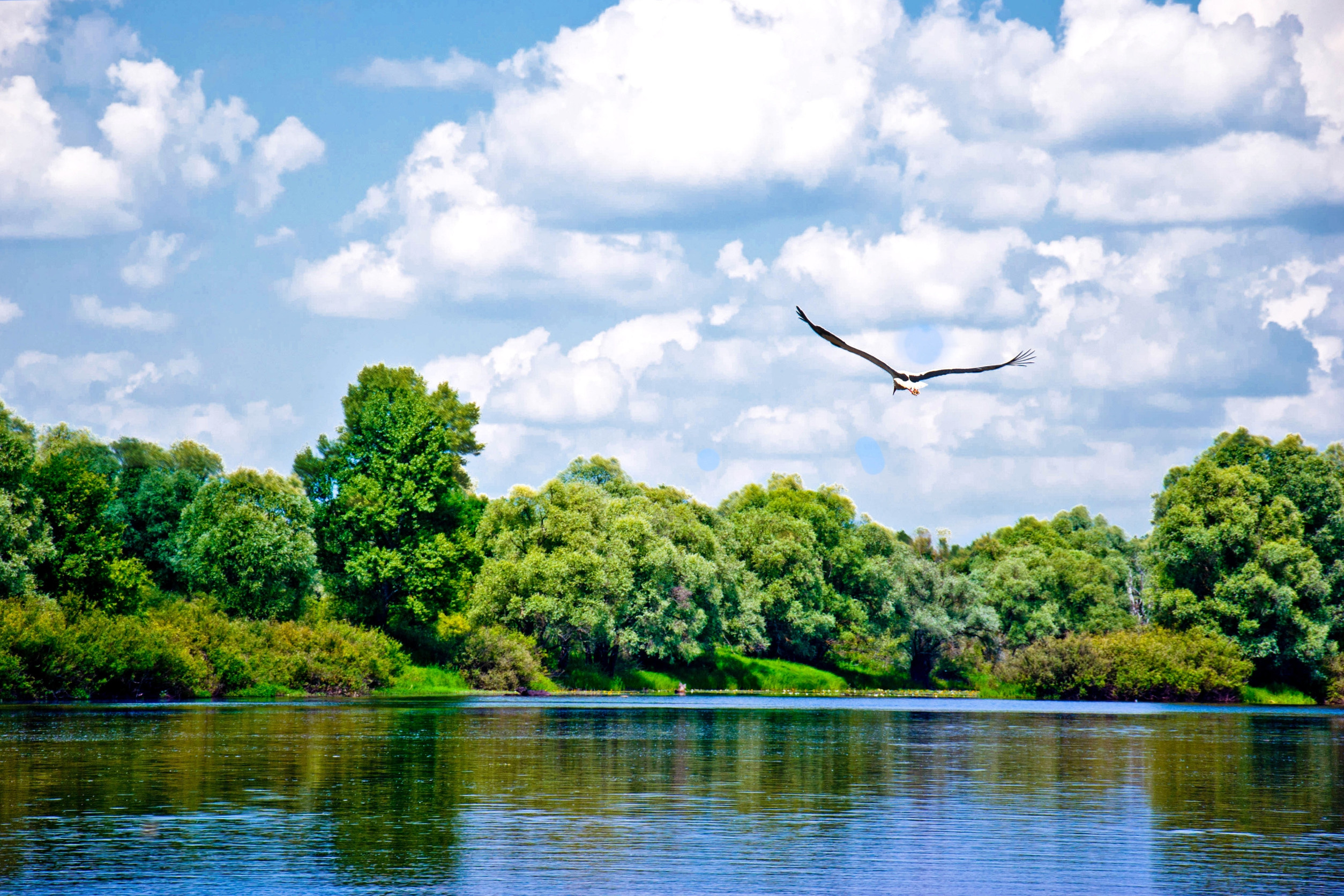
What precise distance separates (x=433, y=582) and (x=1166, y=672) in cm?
5402

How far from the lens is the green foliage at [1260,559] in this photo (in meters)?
97.1

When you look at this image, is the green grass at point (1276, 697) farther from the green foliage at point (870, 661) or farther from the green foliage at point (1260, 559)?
the green foliage at point (870, 661)

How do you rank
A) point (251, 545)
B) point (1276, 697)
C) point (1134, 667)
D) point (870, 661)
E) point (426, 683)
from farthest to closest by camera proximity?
point (870, 661) < point (1276, 697) < point (1134, 667) < point (426, 683) < point (251, 545)

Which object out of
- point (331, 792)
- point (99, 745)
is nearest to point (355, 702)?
point (99, 745)

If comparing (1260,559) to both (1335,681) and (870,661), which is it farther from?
(870,661)

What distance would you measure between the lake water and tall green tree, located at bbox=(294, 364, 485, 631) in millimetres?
40990

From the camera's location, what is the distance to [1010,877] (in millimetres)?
23062

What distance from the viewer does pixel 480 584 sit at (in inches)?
3866

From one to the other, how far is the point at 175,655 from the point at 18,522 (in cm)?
1187

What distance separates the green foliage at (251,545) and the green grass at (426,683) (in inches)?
376

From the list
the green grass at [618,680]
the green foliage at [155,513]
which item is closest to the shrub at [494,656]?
the green grass at [618,680]

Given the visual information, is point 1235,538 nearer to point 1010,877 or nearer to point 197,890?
point 1010,877

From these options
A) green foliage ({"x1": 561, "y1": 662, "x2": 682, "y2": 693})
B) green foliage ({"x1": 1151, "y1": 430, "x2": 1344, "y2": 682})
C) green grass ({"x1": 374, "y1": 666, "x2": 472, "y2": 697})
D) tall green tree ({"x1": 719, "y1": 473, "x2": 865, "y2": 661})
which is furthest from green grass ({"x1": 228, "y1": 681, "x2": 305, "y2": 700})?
green foliage ({"x1": 1151, "y1": 430, "x2": 1344, "y2": 682})

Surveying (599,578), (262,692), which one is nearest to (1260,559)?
(599,578)
